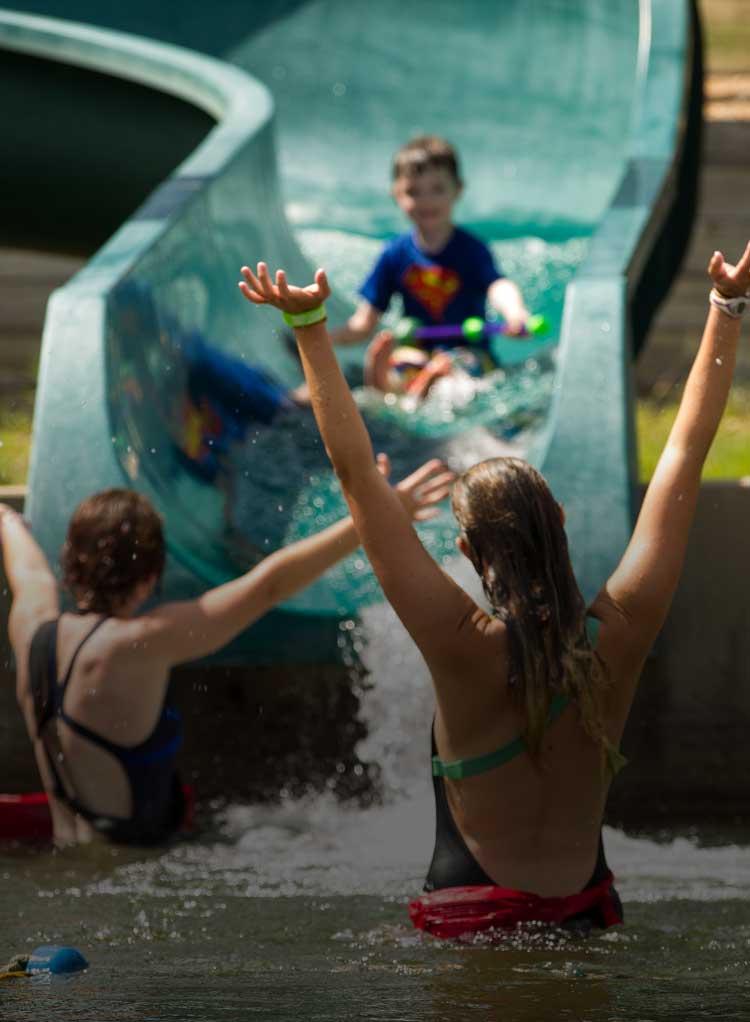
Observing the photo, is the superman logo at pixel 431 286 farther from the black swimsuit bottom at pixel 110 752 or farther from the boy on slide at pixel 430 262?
the black swimsuit bottom at pixel 110 752

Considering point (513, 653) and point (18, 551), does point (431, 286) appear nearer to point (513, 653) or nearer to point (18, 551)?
point (18, 551)

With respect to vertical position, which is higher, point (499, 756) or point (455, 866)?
point (499, 756)

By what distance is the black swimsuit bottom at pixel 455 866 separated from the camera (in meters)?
2.41

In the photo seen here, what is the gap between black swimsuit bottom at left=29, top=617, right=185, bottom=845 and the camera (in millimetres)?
3238

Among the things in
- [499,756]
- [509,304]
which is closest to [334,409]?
[499,756]

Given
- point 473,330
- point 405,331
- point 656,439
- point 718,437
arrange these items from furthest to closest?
1. point 718,437
2. point 656,439
3. point 405,331
4. point 473,330

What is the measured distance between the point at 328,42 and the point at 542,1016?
6753 mm

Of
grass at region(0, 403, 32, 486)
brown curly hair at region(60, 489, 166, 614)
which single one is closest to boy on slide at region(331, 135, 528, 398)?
grass at region(0, 403, 32, 486)

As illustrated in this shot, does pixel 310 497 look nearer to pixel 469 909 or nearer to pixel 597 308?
pixel 597 308

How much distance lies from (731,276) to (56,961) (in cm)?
140

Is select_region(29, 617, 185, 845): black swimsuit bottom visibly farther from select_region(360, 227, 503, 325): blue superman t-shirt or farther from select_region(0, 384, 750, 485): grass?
select_region(360, 227, 503, 325): blue superman t-shirt

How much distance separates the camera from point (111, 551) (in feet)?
10.8

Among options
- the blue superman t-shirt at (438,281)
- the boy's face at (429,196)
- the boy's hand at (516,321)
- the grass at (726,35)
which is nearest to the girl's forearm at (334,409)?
the boy's hand at (516,321)

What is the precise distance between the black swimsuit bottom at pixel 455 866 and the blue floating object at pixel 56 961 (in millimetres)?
541
